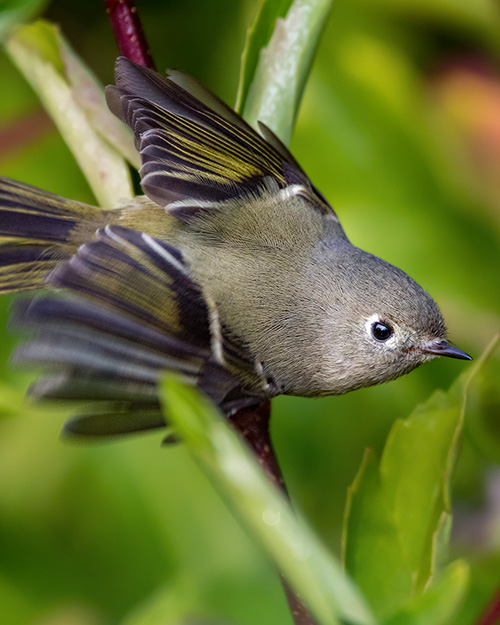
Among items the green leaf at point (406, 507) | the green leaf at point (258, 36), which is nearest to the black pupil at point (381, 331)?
the green leaf at point (406, 507)

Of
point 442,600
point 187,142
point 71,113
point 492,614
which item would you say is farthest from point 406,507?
point 71,113

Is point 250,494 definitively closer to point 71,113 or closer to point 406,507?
point 406,507

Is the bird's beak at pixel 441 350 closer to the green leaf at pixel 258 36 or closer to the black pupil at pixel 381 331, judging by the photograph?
the black pupil at pixel 381 331

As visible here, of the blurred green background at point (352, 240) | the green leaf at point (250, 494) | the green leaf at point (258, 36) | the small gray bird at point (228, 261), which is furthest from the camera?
the blurred green background at point (352, 240)

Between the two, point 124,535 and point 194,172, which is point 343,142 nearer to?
point 194,172

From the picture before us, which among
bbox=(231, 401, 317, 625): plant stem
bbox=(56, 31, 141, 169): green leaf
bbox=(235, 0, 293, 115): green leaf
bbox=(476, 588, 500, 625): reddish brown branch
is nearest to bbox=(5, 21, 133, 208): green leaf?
bbox=(56, 31, 141, 169): green leaf
